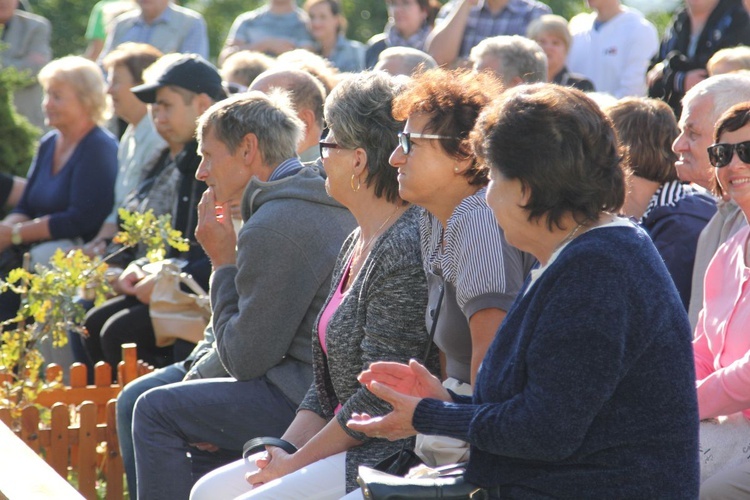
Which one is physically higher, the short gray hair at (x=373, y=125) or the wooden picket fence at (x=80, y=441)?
the short gray hair at (x=373, y=125)

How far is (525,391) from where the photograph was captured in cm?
225

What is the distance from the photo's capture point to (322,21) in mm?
9148

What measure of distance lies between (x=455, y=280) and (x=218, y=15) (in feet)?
66.7

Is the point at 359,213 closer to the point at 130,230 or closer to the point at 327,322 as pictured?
the point at 327,322

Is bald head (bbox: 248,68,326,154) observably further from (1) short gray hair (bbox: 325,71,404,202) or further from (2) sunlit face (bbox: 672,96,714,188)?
(2) sunlit face (bbox: 672,96,714,188)

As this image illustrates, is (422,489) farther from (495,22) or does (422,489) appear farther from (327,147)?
(495,22)

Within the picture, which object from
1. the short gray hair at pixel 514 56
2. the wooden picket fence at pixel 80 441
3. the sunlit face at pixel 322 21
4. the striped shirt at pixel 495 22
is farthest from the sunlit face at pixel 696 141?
the sunlit face at pixel 322 21

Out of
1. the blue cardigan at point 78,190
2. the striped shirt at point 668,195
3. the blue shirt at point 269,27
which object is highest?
the blue shirt at point 269,27

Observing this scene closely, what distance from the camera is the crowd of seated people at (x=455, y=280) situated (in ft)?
7.31

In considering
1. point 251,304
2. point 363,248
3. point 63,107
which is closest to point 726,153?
point 363,248

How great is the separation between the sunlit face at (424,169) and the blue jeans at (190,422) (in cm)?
113

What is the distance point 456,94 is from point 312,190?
3.39 ft

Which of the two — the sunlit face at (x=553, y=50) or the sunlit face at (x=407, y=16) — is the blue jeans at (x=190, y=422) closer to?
the sunlit face at (x=553, y=50)

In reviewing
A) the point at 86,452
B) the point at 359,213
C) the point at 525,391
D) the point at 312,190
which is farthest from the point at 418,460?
the point at 86,452
